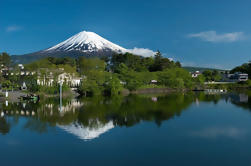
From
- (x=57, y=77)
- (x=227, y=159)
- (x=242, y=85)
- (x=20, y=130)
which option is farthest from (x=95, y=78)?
(x=242, y=85)

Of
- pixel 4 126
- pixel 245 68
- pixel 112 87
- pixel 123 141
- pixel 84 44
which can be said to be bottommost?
pixel 123 141

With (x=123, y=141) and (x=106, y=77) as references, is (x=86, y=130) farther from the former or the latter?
(x=106, y=77)

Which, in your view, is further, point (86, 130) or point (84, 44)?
point (84, 44)

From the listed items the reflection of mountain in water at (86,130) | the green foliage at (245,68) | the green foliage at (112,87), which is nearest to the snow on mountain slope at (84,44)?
the green foliage at (245,68)

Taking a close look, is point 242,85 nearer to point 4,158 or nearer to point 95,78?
point 95,78

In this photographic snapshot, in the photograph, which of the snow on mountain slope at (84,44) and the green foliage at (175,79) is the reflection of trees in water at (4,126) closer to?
the green foliage at (175,79)

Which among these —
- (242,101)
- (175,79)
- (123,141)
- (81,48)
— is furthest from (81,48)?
(123,141)

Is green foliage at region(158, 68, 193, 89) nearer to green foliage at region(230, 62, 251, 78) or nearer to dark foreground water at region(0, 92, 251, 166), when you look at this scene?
Result: green foliage at region(230, 62, 251, 78)

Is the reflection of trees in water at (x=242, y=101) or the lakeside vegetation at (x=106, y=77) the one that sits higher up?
the lakeside vegetation at (x=106, y=77)

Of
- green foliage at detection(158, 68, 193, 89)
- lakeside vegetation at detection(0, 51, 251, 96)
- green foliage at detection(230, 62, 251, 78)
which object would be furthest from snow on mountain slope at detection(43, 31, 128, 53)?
green foliage at detection(230, 62, 251, 78)
